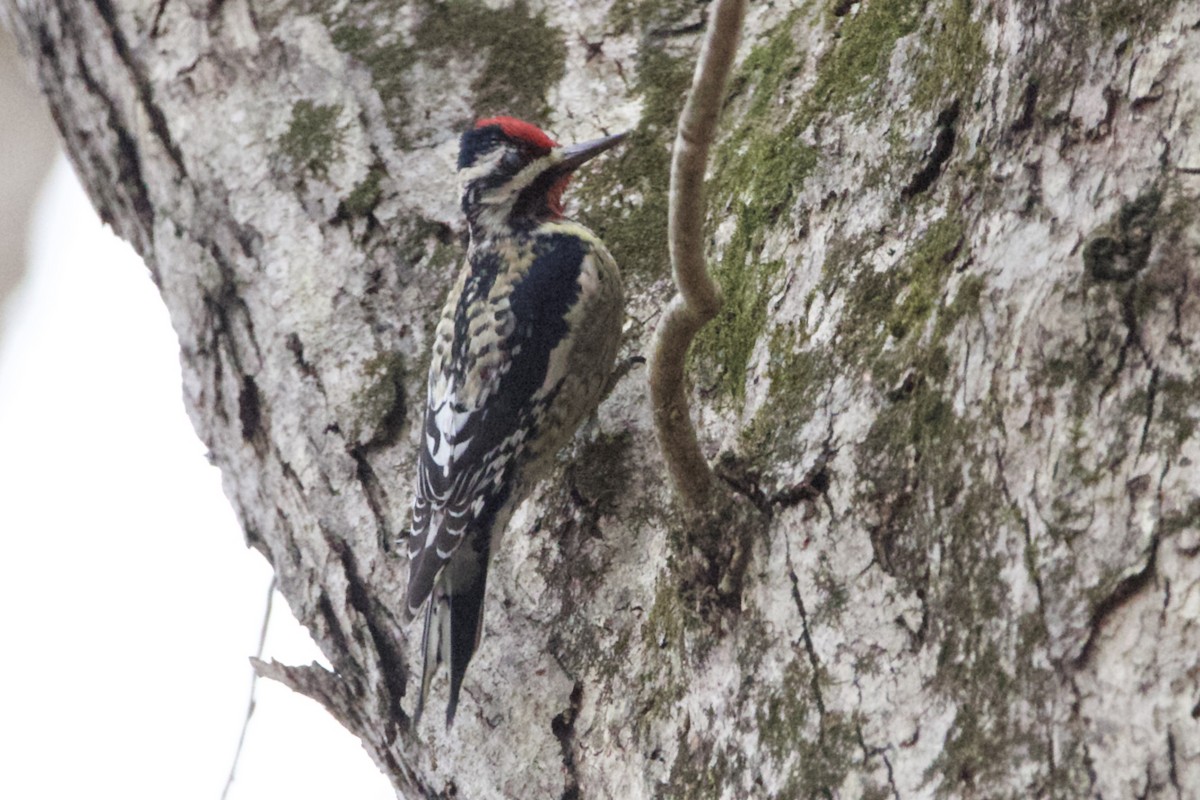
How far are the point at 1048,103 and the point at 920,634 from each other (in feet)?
2.82

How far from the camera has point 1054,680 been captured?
1.62 m

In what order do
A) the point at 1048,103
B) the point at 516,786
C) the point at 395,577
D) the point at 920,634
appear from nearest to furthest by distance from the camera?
the point at 920,634, the point at 1048,103, the point at 516,786, the point at 395,577

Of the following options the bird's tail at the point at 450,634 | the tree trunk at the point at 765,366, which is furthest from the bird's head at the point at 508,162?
the bird's tail at the point at 450,634

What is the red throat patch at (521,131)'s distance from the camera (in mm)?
3297

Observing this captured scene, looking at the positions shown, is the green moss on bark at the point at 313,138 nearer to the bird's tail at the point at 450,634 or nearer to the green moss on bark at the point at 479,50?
the green moss on bark at the point at 479,50

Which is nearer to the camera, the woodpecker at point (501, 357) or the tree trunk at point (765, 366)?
the tree trunk at point (765, 366)

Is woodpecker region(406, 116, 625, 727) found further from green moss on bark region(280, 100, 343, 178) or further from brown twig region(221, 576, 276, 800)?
brown twig region(221, 576, 276, 800)

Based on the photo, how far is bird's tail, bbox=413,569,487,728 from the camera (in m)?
2.72

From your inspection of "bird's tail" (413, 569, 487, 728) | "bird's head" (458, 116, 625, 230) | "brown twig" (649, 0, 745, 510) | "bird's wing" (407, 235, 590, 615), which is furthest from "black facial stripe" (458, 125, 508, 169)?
"brown twig" (649, 0, 745, 510)

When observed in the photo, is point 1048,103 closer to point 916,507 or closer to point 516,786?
point 916,507

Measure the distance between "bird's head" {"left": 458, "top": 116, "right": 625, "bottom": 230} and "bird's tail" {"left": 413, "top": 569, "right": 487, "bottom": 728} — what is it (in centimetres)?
113

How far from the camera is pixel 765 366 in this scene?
2383 millimetres

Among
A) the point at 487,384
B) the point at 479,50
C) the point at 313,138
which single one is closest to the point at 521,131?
the point at 479,50

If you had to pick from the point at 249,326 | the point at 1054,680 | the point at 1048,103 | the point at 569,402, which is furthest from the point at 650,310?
the point at 1054,680
